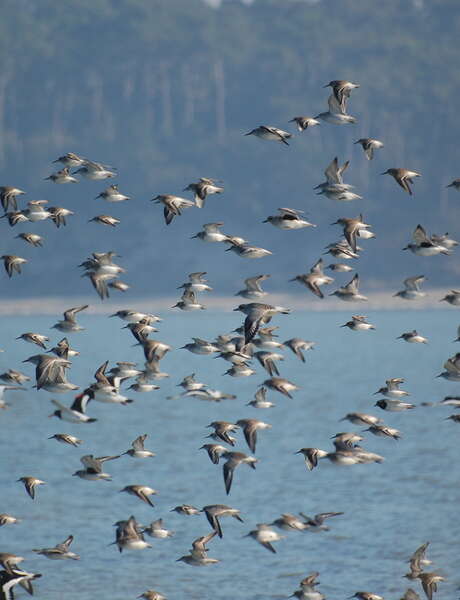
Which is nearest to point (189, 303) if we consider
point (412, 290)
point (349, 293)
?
point (349, 293)

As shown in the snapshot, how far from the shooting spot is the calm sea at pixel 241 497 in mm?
34062

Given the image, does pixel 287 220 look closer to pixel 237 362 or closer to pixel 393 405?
pixel 237 362

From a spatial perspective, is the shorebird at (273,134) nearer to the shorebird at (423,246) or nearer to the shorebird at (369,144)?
the shorebird at (369,144)

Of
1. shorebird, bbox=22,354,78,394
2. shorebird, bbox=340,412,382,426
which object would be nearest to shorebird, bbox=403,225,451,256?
shorebird, bbox=340,412,382,426

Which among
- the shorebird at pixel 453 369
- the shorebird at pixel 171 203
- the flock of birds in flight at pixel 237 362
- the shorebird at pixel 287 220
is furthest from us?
the shorebird at pixel 171 203

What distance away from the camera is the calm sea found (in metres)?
34.1

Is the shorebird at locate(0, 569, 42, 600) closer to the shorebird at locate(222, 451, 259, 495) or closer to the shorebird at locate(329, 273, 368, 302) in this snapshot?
the shorebird at locate(222, 451, 259, 495)

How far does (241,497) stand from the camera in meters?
46.0

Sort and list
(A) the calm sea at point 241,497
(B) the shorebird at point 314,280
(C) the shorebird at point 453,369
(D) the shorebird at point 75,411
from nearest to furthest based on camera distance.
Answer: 1. (D) the shorebird at point 75,411
2. (C) the shorebird at point 453,369
3. (B) the shorebird at point 314,280
4. (A) the calm sea at point 241,497

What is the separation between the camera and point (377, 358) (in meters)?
125

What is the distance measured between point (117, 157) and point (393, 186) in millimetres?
39535

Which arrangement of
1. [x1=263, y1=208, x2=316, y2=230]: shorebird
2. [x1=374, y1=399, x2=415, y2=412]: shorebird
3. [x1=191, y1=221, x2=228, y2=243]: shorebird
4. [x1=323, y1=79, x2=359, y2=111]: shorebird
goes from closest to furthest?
[x1=374, y1=399, x2=415, y2=412]: shorebird, [x1=263, y1=208, x2=316, y2=230]: shorebird, [x1=191, y1=221, x2=228, y2=243]: shorebird, [x1=323, y1=79, x2=359, y2=111]: shorebird

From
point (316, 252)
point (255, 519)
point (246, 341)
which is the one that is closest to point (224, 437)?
point (246, 341)

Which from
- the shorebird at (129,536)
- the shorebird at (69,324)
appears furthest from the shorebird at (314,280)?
the shorebird at (129,536)
